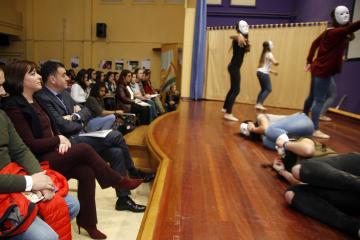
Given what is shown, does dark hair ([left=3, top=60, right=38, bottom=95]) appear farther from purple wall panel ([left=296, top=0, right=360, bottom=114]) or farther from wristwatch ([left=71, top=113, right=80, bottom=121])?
purple wall panel ([left=296, top=0, right=360, bottom=114])

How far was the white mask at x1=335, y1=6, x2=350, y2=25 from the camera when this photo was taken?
2.72m

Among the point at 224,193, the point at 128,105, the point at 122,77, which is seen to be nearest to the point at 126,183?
the point at 224,193

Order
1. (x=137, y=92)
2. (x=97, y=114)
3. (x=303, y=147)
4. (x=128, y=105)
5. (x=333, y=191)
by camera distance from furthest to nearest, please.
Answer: (x=137, y=92) → (x=128, y=105) → (x=97, y=114) → (x=303, y=147) → (x=333, y=191)

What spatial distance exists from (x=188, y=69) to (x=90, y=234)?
178 inches

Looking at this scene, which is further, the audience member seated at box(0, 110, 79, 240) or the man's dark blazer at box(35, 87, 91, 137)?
the man's dark blazer at box(35, 87, 91, 137)

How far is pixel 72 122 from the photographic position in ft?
7.58

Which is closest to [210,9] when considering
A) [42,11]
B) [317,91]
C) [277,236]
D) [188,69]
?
[188,69]

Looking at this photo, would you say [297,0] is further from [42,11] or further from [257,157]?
[42,11]

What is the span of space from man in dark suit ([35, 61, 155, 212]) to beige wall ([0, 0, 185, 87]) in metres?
6.90

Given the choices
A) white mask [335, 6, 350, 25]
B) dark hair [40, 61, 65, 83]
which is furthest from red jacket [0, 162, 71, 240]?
white mask [335, 6, 350, 25]

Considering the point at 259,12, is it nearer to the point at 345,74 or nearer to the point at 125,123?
the point at 345,74

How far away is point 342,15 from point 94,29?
7719 millimetres

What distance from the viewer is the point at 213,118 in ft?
13.2

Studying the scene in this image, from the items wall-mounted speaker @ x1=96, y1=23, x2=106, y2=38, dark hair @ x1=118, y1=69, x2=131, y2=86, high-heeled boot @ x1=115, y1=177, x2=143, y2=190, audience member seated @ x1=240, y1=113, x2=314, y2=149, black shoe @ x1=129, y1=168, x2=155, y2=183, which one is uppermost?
wall-mounted speaker @ x1=96, y1=23, x2=106, y2=38
